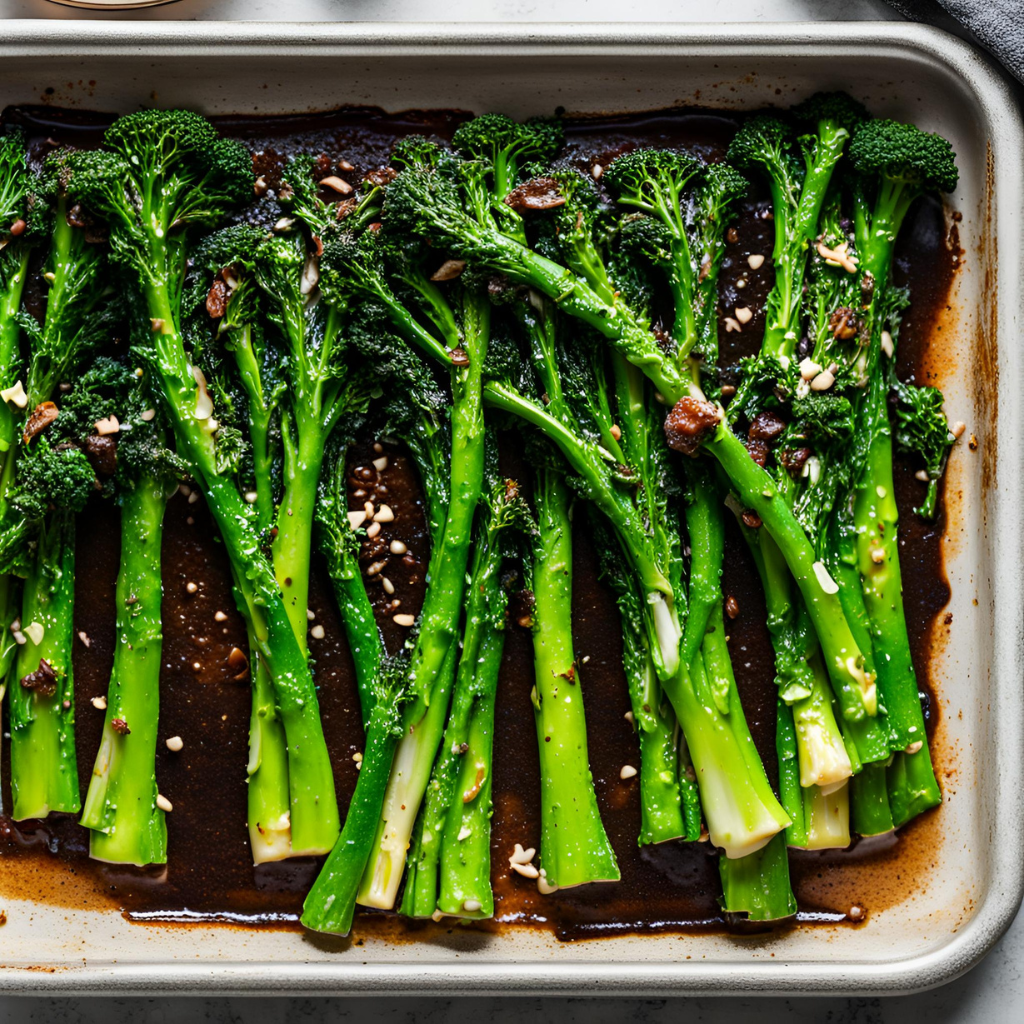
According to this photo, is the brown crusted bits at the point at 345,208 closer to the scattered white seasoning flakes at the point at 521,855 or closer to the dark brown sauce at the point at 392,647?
the dark brown sauce at the point at 392,647

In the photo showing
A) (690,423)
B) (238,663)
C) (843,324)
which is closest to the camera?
(690,423)

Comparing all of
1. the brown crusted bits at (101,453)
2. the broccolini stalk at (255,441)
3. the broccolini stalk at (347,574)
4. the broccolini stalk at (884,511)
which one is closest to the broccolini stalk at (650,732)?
the broccolini stalk at (884,511)

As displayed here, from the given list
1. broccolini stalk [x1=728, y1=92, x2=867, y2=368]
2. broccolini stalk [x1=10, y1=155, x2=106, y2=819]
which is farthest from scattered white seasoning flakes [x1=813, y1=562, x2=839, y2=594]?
broccolini stalk [x1=10, y1=155, x2=106, y2=819]

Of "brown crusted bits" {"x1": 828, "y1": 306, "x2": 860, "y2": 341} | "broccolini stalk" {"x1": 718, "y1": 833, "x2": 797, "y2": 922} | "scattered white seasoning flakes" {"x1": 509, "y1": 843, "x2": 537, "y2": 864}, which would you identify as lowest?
"broccolini stalk" {"x1": 718, "y1": 833, "x2": 797, "y2": 922}

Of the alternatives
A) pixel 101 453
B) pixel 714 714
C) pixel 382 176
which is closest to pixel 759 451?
pixel 714 714

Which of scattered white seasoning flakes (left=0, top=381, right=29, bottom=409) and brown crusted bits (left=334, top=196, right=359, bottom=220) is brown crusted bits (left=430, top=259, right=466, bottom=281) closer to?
brown crusted bits (left=334, top=196, right=359, bottom=220)

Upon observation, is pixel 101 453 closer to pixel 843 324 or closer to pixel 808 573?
pixel 808 573
